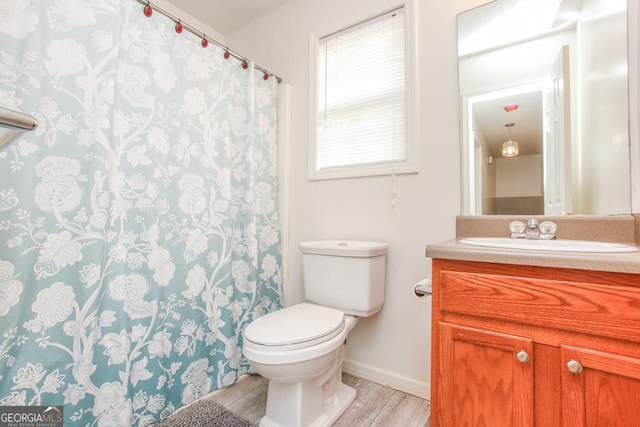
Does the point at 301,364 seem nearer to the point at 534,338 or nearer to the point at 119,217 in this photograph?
the point at 534,338

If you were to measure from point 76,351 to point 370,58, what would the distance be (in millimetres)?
1955

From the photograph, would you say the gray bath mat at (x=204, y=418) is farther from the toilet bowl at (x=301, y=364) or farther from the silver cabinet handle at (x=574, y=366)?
the silver cabinet handle at (x=574, y=366)

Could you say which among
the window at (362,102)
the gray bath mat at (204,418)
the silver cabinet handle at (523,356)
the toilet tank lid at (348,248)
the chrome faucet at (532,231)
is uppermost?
the window at (362,102)

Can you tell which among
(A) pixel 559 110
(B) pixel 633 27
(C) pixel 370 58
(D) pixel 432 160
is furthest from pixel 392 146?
(B) pixel 633 27

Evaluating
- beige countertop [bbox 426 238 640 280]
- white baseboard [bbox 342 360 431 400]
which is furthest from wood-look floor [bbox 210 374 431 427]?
beige countertop [bbox 426 238 640 280]

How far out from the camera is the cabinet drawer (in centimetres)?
69

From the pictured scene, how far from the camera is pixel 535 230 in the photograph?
3.84 feet

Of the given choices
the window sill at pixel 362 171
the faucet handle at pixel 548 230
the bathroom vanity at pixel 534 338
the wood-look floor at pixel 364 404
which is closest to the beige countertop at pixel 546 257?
the bathroom vanity at pixel 534 338

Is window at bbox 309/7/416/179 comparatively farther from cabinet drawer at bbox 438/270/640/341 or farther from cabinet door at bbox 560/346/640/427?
cabinet door at bbox 560/346/640/427

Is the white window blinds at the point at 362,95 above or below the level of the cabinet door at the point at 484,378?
above

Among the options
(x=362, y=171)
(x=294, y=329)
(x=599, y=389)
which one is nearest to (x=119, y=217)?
(x=294, y=329)

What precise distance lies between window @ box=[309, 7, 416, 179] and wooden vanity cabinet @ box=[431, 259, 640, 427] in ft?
2.68

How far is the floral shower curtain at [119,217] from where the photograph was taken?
0.97 metres

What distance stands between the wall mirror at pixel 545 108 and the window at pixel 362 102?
0.33 m
